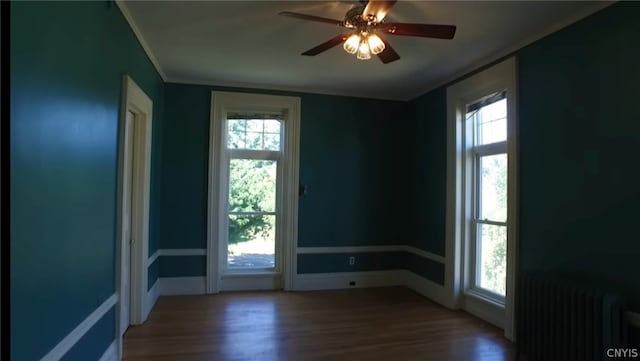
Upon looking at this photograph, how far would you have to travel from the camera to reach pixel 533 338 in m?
2.91

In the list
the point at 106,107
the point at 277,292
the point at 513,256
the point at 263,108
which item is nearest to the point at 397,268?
the point at 277,292

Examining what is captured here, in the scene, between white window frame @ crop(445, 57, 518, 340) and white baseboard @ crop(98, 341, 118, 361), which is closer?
white baseboard @ crop(98, 341, 118, 361)

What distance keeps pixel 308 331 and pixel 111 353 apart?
1.62m

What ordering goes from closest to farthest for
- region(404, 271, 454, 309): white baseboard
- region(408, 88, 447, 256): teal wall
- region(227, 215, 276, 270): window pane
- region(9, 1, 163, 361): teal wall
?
region(9, 1, 163, 361): teal wall < region(404, 271, 454, 309): white baseboard < region(408, 88, 447, 256): teal wall < region(227, 215, 276, 270): window pane

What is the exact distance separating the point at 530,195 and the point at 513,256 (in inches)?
22.6

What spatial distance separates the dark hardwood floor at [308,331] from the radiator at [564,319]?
1.06 ft

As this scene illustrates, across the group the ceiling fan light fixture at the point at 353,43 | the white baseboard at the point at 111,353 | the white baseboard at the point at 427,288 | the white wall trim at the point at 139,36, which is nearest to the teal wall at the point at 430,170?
the white baseboard at the point at 427,288

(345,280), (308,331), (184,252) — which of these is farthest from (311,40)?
(345,280)

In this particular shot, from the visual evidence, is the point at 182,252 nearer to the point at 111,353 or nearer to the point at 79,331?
the point at 111,353

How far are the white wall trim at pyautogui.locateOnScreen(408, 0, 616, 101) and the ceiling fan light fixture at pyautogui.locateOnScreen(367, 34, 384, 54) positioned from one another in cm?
155

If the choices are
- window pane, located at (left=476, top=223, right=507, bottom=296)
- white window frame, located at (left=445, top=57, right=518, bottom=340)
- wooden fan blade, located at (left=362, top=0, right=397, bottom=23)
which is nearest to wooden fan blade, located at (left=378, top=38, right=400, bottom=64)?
wooden fan blade, located at (left=362, top=0, right=397, bottom=23)

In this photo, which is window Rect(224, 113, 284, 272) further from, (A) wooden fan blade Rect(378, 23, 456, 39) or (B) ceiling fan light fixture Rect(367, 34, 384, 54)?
(A) wooden fan blade Rect(378, 23, 456, 39)

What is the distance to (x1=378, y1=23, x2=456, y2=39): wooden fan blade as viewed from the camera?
2244 mm

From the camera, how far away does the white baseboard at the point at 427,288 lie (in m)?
4.48
